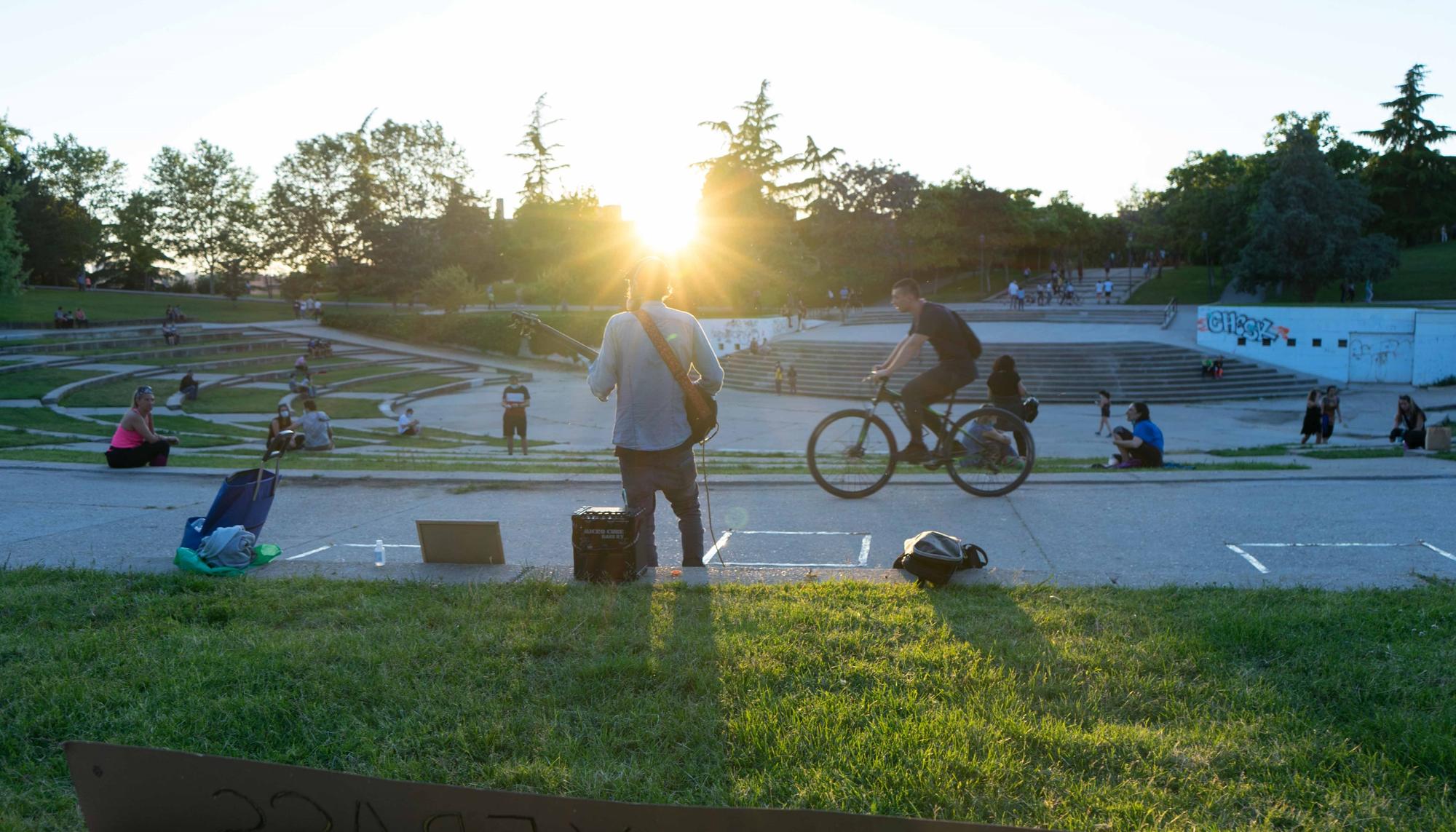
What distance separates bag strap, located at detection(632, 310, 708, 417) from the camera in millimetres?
5578

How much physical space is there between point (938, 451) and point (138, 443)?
9.47 metres

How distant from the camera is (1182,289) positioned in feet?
218

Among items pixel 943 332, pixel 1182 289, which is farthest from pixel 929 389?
pixel 1182 289

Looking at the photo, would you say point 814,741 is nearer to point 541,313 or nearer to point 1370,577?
point 1370,577

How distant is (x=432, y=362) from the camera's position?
159ft

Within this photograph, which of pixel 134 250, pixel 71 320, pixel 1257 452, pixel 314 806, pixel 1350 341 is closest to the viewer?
pixel 314 806

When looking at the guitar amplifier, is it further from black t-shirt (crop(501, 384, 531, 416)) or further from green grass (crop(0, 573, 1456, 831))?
black t-shirt (crop(501, 384, 531, 416))

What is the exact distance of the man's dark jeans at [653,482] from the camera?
5.68m

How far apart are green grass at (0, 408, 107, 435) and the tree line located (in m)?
33.5

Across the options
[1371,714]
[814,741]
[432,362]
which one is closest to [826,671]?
[814,741]

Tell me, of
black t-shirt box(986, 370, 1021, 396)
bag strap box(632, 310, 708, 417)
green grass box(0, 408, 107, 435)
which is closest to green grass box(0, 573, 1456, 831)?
bag strap box(632, 310, 708, 417)

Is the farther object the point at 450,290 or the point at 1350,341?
the point at 450,290

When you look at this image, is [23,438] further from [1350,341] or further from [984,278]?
[984,278]

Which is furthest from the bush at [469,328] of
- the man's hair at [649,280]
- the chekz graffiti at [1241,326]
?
the man's hair at [649,280]
